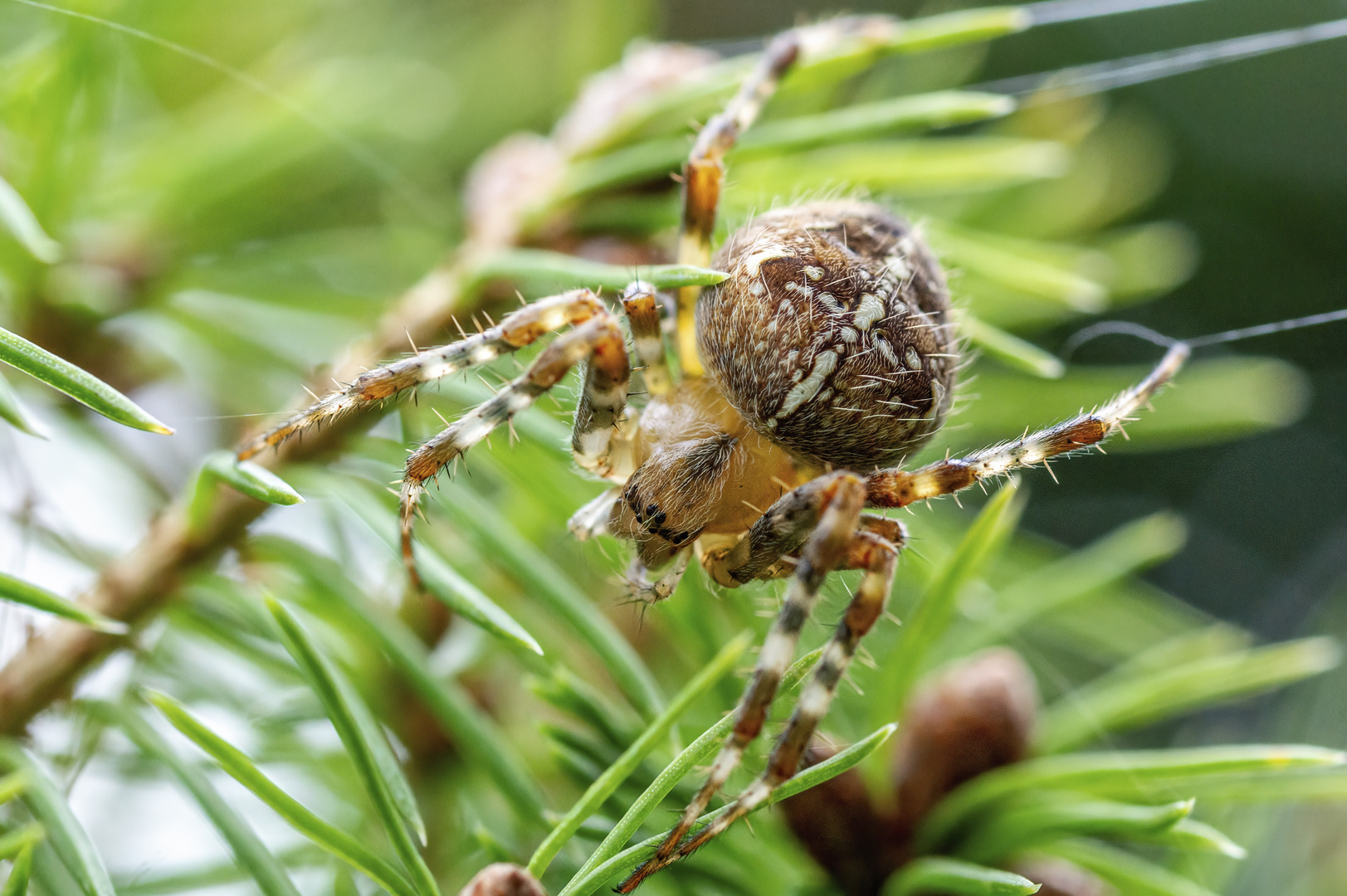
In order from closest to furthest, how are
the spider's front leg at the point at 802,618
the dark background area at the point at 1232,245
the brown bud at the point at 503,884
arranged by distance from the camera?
the brown bud at the point at 503,884 → the spider's front leg at the point at 802,618 → the dark background area at the point at 1232,245

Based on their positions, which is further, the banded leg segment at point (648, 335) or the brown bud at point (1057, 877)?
the banded leg segment at point (648, 335)

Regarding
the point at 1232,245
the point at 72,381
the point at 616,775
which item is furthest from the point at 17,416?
the point at 1232,245

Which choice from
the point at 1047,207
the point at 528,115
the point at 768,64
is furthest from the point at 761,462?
the point at 528,115

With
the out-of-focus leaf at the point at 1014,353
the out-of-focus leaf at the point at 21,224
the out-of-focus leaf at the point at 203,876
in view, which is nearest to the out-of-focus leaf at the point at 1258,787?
the out-of-focus leaf at the point at 1014,353

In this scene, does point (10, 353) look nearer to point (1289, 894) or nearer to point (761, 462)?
point (761, 462)

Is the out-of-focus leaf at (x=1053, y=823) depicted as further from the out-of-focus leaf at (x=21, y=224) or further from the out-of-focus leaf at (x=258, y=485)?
the out-of-focus leaf at (x=21, y=224)

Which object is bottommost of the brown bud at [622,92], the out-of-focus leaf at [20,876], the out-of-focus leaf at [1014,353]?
the out-of-focus leaf at [1014,353]
